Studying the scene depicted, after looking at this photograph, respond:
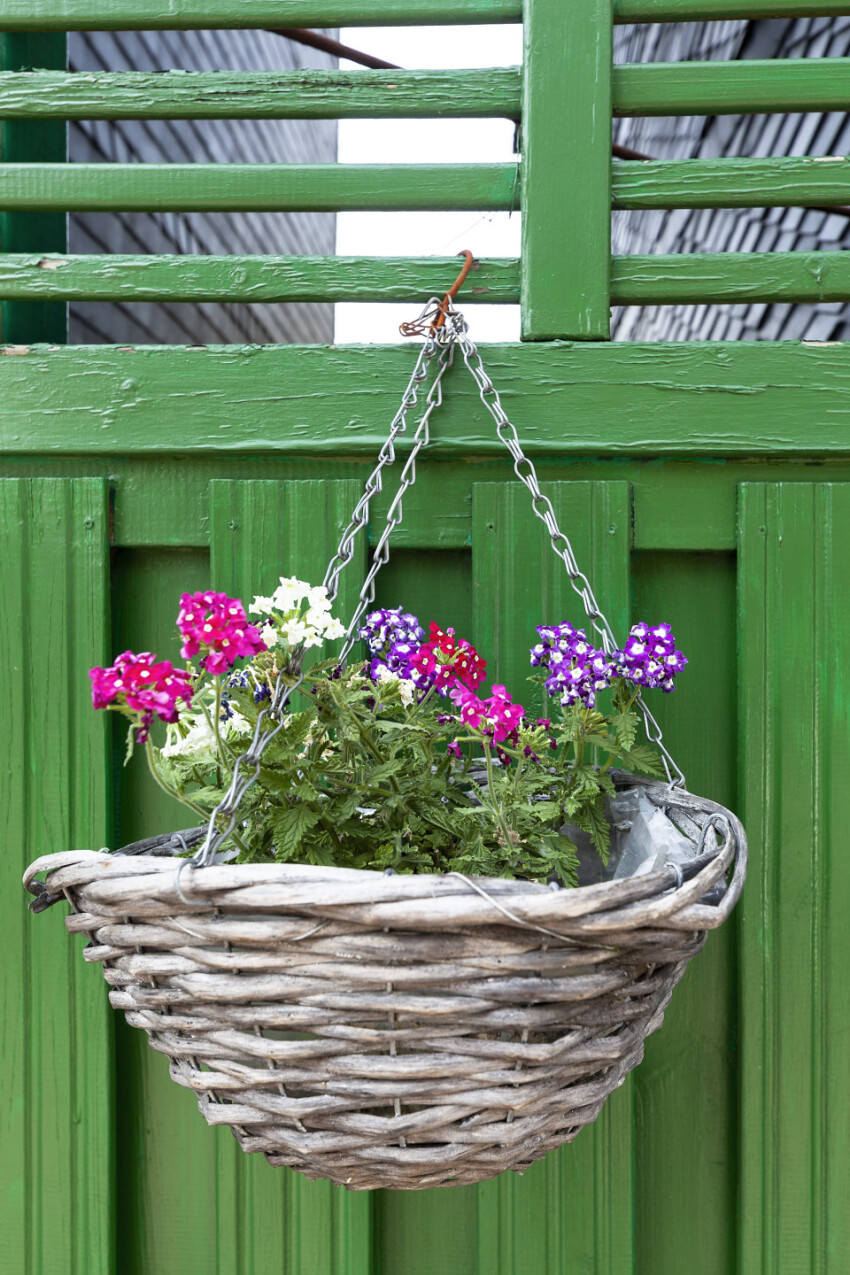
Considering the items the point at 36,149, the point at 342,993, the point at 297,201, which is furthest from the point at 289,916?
the point at 36,149

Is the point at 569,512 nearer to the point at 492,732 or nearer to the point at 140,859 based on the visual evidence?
the point at 492,732

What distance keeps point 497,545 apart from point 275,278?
1.75 feet

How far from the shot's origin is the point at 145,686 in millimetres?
730

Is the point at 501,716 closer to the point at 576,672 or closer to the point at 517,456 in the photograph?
the point at 576,672

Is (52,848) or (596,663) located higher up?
(596,663)

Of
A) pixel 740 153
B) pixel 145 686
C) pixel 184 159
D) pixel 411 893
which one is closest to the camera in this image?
pixel 411 893

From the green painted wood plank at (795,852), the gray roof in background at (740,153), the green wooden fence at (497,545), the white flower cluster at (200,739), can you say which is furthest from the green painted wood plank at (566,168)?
the gray roof in background at (740,153)

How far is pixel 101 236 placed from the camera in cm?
212

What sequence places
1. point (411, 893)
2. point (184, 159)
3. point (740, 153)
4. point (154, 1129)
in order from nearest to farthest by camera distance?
point (411, 893) < point (154, 1129) < point (184, 159) < point (740, 153)

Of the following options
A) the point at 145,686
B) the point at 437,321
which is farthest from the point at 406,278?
the point at 145,686

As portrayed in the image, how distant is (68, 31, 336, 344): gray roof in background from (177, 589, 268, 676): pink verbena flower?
1048 mm

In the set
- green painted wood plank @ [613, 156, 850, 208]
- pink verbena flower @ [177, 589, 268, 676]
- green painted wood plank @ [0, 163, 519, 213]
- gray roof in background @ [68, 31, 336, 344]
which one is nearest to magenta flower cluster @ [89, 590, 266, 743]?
pink verbena flower @ [177, 589, 268, 676]

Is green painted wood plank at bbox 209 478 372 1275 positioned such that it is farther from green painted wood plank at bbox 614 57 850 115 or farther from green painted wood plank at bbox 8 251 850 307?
green painted wood plank at bbox 614 57 850 115

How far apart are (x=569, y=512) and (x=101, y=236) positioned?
1.65 m
